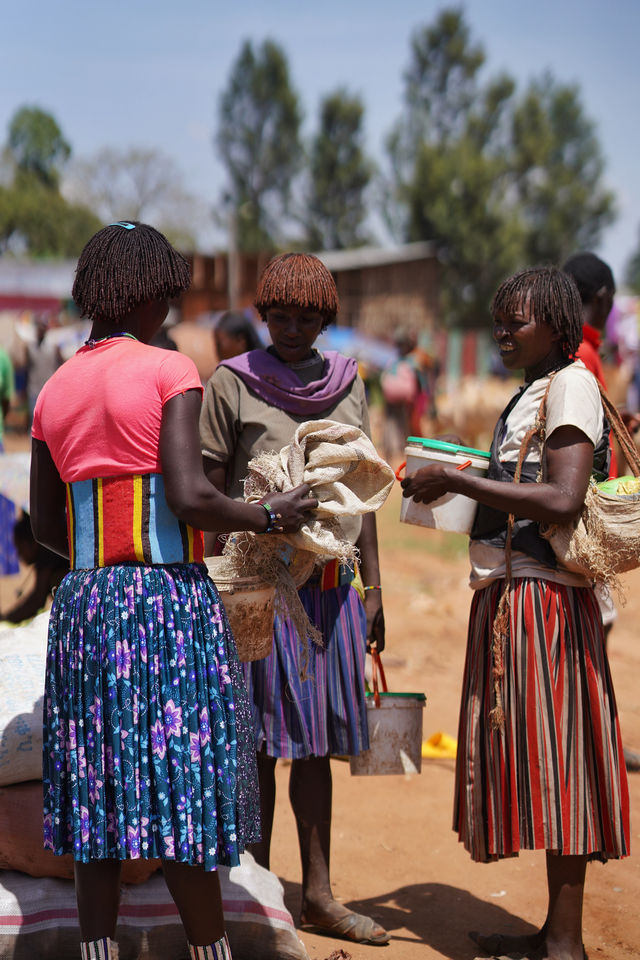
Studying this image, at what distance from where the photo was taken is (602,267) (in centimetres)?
386

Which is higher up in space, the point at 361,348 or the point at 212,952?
the point at 361,348

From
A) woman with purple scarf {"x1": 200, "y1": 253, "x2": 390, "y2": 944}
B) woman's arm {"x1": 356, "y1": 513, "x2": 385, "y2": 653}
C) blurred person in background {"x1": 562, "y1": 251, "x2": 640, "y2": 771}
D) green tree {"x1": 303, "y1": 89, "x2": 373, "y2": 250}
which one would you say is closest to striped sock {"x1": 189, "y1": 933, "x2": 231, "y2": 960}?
woman with purple scarf {"x1": 200, "y1": 253, "x2": 390, "y2": 944}

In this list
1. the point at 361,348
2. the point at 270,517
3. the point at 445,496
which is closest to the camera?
the point at 270,517

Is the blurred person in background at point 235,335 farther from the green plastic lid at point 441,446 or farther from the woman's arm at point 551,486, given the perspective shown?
the woman's arm at point 551,486

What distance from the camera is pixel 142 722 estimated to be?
2.09m

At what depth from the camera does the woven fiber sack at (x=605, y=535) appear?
2.54 metres

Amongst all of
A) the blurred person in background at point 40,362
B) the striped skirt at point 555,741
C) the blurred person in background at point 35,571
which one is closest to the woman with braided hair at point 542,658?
the striped skirt at point 555,741

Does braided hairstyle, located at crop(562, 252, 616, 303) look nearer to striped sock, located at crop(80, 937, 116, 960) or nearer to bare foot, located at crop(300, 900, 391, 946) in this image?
bare foot, located at crop(300, 900, 391, 946)

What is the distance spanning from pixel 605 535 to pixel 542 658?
0.39 metres

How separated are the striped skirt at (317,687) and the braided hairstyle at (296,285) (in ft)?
2.74

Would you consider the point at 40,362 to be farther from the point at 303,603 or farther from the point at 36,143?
the point at 36,143

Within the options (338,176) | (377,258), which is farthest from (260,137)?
(377,258)

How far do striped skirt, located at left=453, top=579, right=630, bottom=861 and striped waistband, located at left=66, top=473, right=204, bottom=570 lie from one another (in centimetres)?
106

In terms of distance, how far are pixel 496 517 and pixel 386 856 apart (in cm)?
166
